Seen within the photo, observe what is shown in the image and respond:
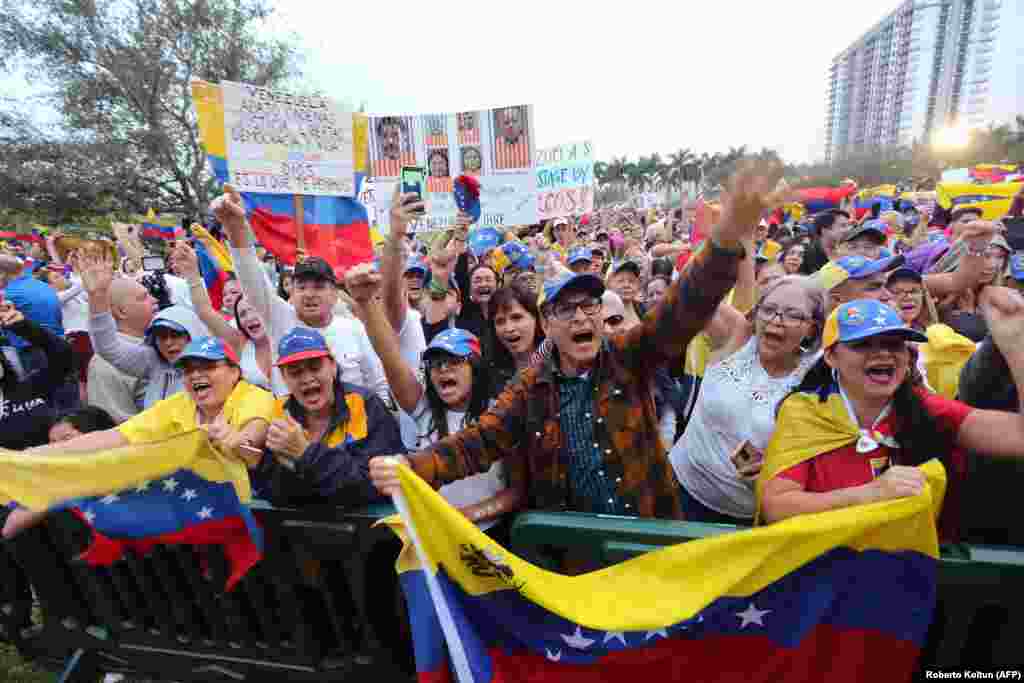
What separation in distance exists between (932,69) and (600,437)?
104748mm

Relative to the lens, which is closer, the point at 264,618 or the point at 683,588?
the point at 683,588

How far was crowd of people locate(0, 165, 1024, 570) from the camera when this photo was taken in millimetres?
1941

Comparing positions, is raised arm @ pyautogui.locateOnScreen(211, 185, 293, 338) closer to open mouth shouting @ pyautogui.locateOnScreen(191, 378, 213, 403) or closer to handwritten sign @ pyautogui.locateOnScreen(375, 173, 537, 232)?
open mouth shouting @ pyautogui.locateOnScreen(191, 378, 213, 403)

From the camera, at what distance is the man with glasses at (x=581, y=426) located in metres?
2.19

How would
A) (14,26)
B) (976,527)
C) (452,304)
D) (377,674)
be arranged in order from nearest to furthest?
(976,527) < (377,674) < (452,304) < (14,26)

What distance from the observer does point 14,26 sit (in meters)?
18.3

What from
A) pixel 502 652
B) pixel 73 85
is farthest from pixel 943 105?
pixel 502 652

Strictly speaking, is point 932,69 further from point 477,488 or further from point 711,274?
point 477,488

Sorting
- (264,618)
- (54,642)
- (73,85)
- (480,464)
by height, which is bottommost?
(54,642)

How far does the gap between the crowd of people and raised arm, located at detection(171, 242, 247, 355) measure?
0.6 inches

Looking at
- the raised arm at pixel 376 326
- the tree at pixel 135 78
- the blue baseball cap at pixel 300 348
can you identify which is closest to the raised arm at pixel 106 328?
the blue baseball cap at pixel 300 348

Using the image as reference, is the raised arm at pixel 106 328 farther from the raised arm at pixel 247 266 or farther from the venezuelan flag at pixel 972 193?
the venezuelan flag at pixel 972 193

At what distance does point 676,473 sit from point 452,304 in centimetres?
261

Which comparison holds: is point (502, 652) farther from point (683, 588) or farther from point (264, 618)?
point (264, 618)
